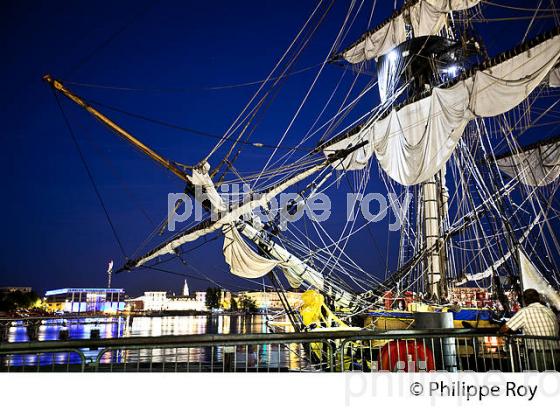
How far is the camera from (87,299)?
142 meters

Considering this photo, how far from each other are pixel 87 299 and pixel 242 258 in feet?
476

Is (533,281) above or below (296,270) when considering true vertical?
below

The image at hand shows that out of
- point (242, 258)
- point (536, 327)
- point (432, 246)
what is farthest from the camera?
point (432, 246)

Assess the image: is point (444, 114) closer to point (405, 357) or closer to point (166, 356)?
point (405, 357)

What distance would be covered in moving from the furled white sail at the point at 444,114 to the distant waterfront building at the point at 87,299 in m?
136

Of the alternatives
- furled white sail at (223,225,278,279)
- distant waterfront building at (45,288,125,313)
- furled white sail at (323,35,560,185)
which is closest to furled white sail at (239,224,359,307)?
furled white sail at (223,225,278,279)

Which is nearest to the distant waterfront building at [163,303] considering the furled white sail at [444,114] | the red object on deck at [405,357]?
the furled white sail at [444,114]

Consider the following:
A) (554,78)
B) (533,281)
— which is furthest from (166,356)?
(554,78)

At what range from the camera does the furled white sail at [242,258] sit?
13665mm
